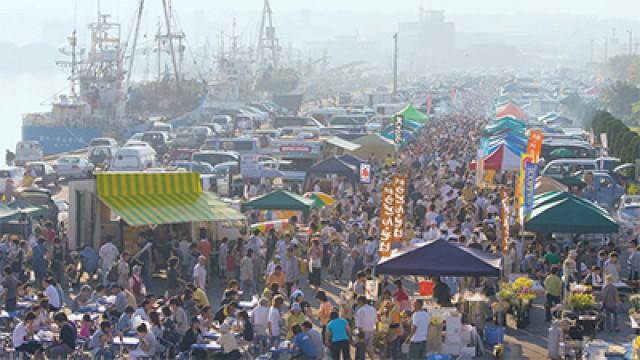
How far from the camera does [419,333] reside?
16.8 meters

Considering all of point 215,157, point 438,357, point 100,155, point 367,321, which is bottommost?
point 438,357

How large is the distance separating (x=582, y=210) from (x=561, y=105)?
73021 millimetres

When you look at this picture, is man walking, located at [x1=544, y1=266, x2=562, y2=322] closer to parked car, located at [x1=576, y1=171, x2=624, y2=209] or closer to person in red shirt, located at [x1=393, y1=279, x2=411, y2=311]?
person in red shirt, located at [x1=393, y1=279, x2=411, y2=311]

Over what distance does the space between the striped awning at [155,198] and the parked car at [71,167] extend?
15.5m

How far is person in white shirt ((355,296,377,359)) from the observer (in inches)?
668

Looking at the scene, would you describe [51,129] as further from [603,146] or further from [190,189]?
[190,189]

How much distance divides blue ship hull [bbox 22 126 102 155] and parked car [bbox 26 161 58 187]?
17680 mm

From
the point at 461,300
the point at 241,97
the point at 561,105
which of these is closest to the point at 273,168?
the point at 461,300

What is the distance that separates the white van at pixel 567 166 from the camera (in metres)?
37.2

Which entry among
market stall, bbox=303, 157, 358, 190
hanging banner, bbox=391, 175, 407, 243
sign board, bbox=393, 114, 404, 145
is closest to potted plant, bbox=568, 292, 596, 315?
hanging banner, bbox=391, 175, 407, 243

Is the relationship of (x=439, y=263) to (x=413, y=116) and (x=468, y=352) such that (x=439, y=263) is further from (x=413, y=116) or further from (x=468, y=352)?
(x=413, y=116)

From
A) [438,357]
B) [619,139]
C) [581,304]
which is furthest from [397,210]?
Answer: [619,139]

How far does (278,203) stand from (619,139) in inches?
876

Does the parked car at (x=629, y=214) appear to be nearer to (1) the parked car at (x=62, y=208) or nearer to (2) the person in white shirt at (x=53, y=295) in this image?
(1) the parked car at (x=62, y=208)
